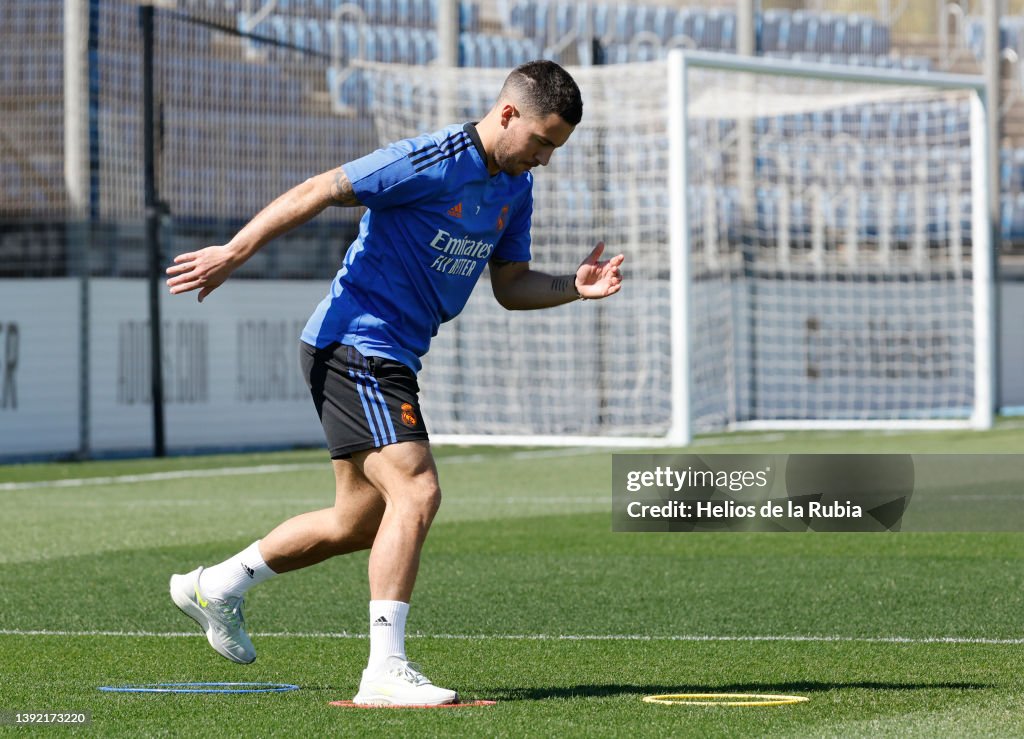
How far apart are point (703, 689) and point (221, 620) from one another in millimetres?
1548

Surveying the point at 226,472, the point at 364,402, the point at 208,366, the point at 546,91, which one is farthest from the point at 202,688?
the point at 208,366

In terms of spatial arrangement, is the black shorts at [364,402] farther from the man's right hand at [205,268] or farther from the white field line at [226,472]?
the white field line at [226,472]

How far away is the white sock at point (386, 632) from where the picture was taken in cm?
531

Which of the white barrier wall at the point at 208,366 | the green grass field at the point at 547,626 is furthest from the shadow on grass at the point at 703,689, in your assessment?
the white barrier wall at the point at 208,366

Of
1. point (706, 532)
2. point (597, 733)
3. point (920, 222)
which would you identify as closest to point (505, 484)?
point (706, 532)

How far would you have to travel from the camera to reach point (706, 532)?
1075 centimetres

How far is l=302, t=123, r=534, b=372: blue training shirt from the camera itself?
217 inches

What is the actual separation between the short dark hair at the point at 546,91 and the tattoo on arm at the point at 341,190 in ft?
1.80

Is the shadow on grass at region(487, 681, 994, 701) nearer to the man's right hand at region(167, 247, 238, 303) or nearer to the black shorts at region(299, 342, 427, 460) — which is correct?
the black shorts at region(299, 342, 427, 460)

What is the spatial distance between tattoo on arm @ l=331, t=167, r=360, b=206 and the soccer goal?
33.8 ft

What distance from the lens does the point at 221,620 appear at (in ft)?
19.4

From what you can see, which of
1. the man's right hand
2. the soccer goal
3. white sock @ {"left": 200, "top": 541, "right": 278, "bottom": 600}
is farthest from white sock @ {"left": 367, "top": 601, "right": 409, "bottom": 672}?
the soccer goal

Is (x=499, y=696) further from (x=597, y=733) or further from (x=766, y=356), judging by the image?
(x=766, y=356)

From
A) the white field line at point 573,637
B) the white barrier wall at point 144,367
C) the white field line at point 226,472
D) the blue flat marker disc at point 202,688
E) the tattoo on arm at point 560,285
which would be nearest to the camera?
the blue flat marker disc at point 202,688
